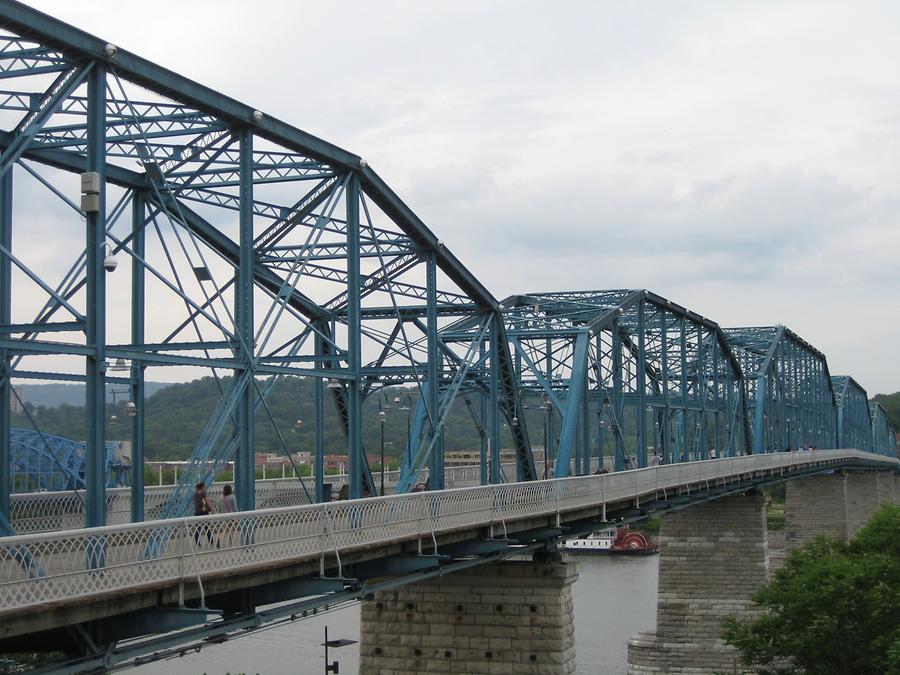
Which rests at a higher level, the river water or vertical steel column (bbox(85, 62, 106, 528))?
vertical steel column (bbox(85, 62, 106, 528))

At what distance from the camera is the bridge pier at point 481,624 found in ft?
107

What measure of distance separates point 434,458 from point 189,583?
53.6ft

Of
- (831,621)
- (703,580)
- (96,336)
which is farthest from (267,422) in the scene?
(96,336)

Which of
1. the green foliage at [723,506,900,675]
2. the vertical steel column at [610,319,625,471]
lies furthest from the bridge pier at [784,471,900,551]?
the green foliage at [723,506,900,675]

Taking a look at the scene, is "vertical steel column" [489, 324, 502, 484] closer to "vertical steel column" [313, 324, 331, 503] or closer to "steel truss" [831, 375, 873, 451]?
"vertical steel column" [313, 324, 331, 503]

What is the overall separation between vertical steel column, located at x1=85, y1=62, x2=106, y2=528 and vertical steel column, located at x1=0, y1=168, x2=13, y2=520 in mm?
1388

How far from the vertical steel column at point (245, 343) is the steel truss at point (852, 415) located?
127324 millimetres

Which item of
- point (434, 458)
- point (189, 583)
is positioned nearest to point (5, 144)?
point (189, 583)

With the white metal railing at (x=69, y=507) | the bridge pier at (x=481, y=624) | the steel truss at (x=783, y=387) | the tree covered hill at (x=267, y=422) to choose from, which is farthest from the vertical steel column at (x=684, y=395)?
the bridge pier at (x=481, y=624)

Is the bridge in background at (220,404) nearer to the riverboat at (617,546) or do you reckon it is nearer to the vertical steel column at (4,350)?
the vertical steel column at (4,350)

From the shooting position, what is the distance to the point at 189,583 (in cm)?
1745

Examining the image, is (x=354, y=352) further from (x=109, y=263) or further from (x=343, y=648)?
(x=343, y=648)

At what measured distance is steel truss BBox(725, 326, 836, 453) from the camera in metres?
97.1

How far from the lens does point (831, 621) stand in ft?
121
